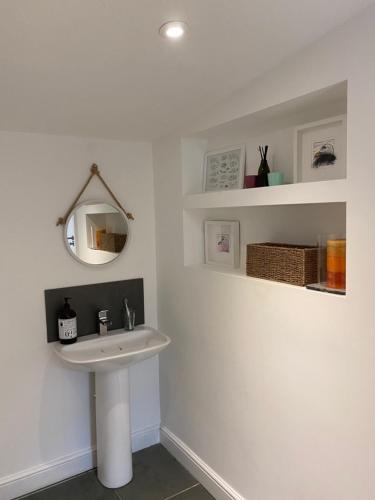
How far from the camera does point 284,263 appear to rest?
172cm

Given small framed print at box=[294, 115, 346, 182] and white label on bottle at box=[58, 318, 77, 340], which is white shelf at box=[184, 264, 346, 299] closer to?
small framed print at box=[294, 115, 346, 182]

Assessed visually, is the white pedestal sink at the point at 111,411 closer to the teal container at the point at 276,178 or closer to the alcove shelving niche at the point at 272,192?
the alcove shelving niche at the point at 272,192

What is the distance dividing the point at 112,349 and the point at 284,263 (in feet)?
3.85

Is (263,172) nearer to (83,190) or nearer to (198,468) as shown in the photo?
(83,190)

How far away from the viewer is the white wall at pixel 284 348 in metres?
1.31

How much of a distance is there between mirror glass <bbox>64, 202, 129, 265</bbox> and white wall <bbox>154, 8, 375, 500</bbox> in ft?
0.92

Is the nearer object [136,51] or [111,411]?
[136,51]

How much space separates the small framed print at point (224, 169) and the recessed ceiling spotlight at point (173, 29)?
926 mm

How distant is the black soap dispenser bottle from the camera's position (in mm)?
2229

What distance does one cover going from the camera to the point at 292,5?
1.14 metres

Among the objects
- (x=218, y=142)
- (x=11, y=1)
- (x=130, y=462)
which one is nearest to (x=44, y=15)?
(x=11, y=1)

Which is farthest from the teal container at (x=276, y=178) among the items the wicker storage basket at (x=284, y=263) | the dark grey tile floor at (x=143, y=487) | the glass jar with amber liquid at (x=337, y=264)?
the dark grey tile floor at (x=143, y=487)

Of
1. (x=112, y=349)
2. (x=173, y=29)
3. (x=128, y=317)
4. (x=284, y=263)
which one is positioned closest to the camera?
(x=173, y=29)

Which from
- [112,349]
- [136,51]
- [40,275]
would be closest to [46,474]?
[112,349]
